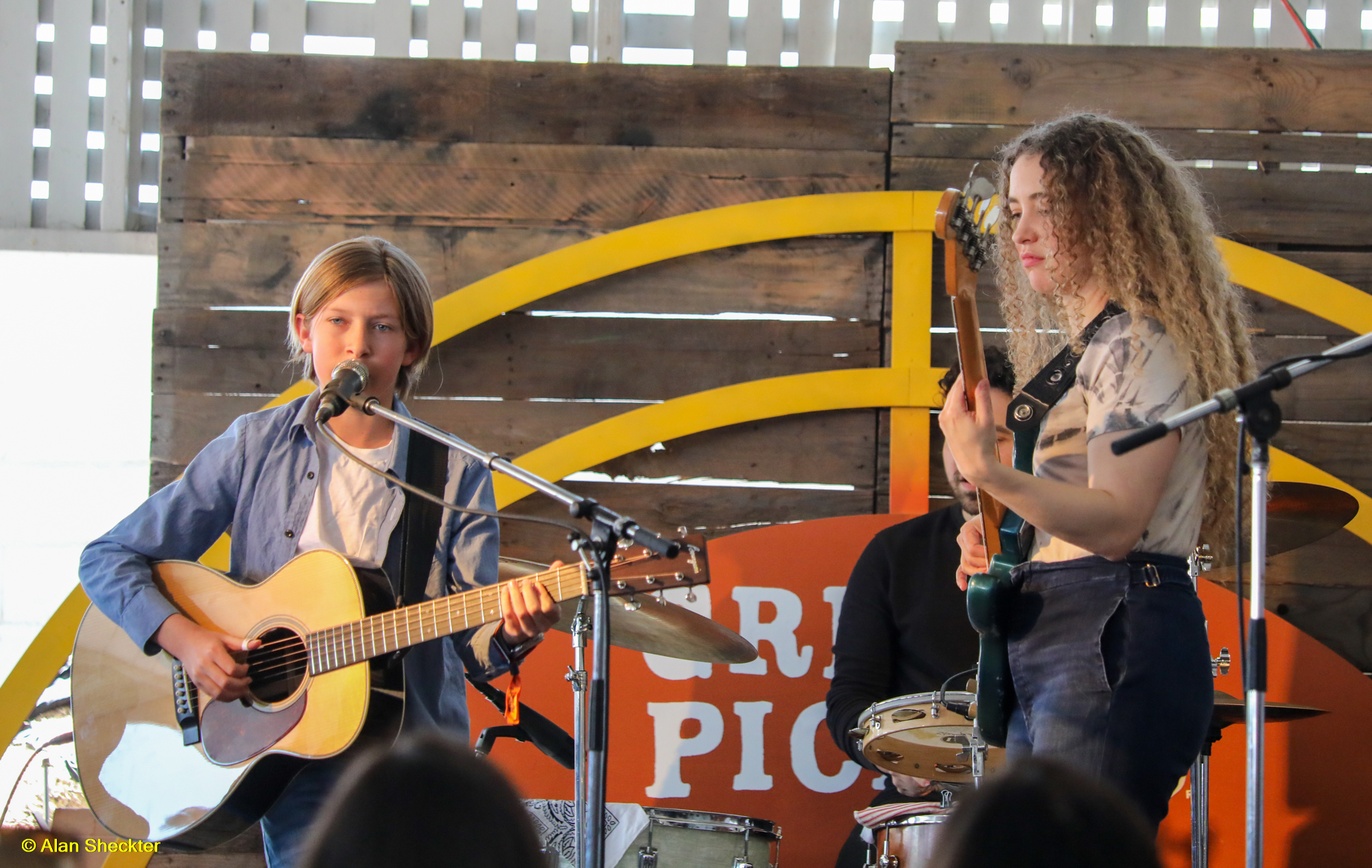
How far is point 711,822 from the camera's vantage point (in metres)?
2.89

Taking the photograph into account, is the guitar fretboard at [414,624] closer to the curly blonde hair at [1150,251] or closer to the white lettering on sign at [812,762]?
the curly blonde hair at [1150,251]

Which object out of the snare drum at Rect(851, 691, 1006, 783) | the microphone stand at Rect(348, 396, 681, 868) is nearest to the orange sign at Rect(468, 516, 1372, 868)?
the snare drum at Rect(851, 691, 1006, 783)

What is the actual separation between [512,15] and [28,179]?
5.93 ft

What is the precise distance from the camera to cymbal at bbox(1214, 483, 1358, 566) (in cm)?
306

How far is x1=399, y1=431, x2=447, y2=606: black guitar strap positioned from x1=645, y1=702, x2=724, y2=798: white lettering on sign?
1.44 metres

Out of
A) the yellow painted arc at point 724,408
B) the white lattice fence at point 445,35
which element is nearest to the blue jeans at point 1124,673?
the yellow painted arc at point 724,408

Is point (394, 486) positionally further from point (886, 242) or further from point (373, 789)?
point (886, 242)

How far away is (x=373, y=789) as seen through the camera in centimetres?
97

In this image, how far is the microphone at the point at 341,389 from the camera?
212cm

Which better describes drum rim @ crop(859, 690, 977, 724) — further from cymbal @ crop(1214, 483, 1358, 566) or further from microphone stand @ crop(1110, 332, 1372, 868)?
cymbal @ crop(1214, 483, 1358, 566)

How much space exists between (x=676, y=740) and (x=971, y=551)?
1.76 meters

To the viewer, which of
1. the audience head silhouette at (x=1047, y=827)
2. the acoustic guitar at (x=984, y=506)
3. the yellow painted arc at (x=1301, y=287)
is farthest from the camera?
the yellow painted arc at (x=1301, y=287)

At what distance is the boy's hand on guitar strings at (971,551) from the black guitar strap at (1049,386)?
1.01 feet

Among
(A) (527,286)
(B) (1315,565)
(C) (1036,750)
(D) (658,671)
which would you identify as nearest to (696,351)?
(A) (527,286)
